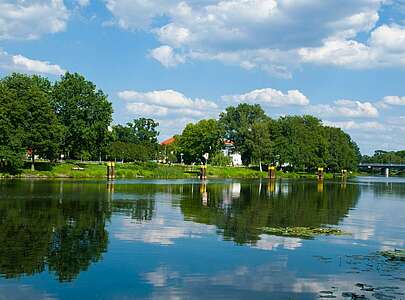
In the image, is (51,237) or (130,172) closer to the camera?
(51,237)

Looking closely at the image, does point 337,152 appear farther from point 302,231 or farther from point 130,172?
point 302,231

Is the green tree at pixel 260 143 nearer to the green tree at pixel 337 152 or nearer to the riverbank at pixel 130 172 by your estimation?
the riverbank at pixel 130 172

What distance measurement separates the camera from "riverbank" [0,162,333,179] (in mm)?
95681

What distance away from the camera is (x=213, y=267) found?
64.9 ft

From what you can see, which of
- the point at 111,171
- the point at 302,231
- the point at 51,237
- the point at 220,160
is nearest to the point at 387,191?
the point at 111,171

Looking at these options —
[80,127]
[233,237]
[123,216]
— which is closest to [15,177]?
[80,127]

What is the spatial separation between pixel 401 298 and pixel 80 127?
96.7 m

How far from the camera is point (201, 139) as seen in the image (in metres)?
167

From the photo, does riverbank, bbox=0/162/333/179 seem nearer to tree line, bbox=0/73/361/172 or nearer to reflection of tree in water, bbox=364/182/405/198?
tree line, bbox=0/73/361/172

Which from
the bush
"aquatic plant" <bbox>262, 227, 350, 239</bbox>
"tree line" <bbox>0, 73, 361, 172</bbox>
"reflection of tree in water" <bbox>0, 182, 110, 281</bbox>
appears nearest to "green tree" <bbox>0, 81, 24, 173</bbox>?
"tree line" <bbox>0, 73, 361, 172</bbox>

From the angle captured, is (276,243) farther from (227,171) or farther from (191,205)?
(227,171)

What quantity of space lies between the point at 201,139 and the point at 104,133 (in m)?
57.6

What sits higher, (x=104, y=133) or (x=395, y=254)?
(x=104, y=133)

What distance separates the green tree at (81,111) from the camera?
108m
